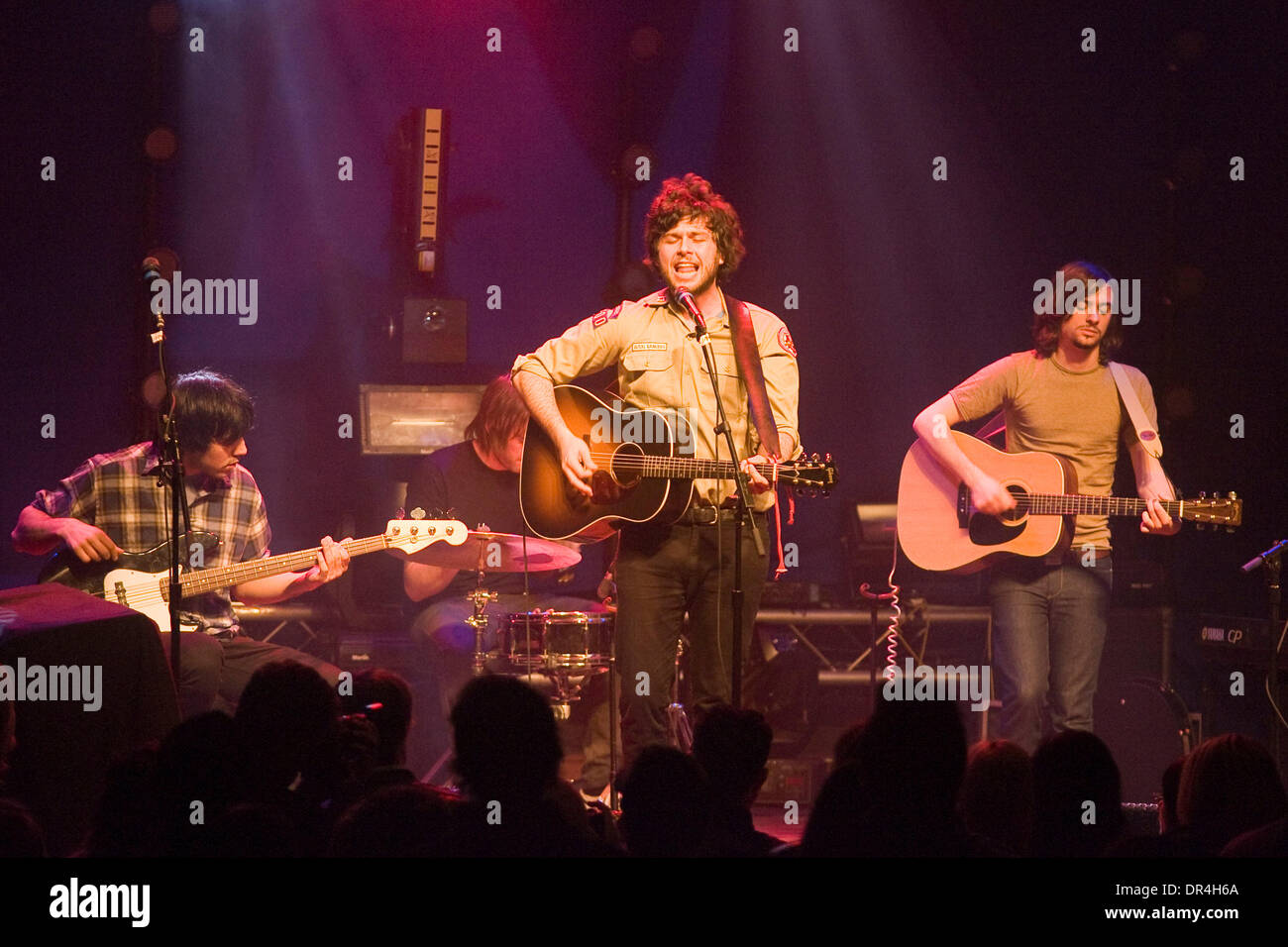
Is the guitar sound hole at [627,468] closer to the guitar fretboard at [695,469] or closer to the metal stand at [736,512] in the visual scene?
the guitar fretboard at [695,469]

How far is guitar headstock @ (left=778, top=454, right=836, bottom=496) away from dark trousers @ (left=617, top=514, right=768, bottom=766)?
0.67 ft

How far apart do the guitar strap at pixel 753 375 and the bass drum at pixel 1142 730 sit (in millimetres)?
2842

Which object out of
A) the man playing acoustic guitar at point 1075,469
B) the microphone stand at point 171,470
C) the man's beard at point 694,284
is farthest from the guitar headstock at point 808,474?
the microphone stand at point 171,470

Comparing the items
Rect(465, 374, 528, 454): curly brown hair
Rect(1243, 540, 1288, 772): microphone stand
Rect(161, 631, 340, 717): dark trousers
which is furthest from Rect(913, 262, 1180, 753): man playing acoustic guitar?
Rect(161, 631, 340, 717): dark trousers

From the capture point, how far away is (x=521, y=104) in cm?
935

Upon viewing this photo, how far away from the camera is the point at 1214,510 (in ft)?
20.0

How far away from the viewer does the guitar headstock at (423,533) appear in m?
6.60

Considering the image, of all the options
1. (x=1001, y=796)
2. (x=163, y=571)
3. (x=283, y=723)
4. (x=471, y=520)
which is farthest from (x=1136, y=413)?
(x=163, y=571)

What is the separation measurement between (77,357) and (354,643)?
2.55m

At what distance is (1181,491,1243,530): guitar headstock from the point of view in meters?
6.05

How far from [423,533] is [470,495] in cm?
53

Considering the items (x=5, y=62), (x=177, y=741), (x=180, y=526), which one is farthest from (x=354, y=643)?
(x=177, y=741)

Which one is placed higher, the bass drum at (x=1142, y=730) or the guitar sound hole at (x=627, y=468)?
the guitar sound hole at (x=627, y=468)

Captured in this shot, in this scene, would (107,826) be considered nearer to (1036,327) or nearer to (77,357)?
(1036,327)
